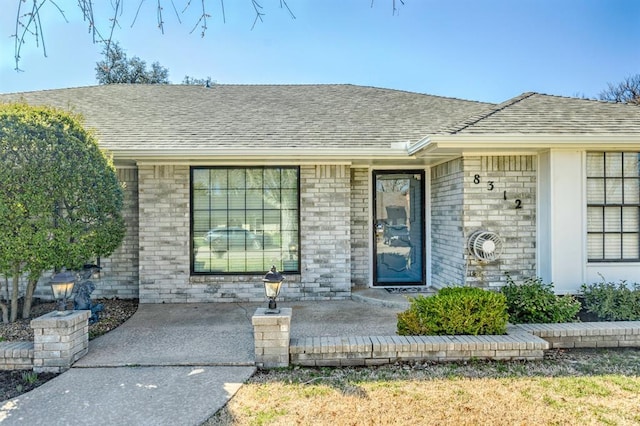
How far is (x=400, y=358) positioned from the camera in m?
4.13

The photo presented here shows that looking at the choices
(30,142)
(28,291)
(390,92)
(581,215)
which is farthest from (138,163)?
(581,215)

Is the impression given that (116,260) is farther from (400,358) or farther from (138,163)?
(400,358)

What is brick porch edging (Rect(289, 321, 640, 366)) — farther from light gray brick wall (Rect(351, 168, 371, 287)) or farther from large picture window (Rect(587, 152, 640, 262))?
light gray brick wall (Rect(351, 168, 371, 287))

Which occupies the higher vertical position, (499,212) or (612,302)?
(499,212)

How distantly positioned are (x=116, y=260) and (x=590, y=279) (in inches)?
305

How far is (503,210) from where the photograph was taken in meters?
6.17

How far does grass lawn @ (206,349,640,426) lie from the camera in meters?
3.06

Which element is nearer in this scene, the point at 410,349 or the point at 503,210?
the point at 410,349

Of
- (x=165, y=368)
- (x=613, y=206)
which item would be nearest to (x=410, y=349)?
(x=165, y=368)

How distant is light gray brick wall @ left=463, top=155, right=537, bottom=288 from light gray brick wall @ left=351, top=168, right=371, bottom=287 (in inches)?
80.8

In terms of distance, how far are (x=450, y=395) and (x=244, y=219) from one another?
4598 millimetres

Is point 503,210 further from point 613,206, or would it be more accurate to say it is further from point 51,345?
point 51,345

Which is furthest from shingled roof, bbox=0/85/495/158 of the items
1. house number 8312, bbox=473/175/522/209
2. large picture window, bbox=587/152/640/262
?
large picture window, bbox=587/152/640/262

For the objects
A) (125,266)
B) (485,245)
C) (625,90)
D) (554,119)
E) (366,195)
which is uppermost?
(625,90)
